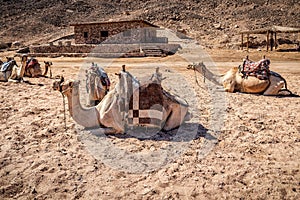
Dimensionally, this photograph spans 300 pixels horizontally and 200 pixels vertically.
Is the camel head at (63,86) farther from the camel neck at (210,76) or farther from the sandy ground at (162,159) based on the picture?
the camel neck at (210,76)

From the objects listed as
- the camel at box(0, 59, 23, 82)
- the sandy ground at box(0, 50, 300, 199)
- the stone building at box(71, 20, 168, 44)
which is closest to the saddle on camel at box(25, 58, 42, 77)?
the camel at box(0, 59, 23, 82)

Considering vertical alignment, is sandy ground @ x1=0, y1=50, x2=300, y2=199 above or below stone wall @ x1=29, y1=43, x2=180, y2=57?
below

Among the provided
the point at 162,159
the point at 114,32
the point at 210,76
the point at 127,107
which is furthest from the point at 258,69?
the point at 114,32

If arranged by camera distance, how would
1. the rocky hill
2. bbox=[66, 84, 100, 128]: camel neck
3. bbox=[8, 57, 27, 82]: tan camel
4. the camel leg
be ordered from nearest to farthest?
1. bbox=[66, 84, 100, 128]: camel neck
2. the camel leg
3. bbox=[8, 57, 27, 82]: tan camel
4. the rocky hill

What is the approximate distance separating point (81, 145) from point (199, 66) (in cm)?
569

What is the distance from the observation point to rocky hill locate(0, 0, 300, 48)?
4343cm

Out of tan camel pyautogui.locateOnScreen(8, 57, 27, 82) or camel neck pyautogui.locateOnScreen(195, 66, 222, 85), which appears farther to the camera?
tan camel pyautogui.locateOnScreen(8, 57, 27, 82)

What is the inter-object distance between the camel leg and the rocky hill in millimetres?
26420

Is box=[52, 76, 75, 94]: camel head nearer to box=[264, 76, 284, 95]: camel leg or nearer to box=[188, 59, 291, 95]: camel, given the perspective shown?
box=[188, 59, 291, 95]: camel

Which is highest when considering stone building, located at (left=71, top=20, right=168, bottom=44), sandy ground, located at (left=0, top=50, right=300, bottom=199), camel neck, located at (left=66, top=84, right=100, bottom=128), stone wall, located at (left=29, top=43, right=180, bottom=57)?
stone building, located at (left=71, top=20, right=168, bottom=44)

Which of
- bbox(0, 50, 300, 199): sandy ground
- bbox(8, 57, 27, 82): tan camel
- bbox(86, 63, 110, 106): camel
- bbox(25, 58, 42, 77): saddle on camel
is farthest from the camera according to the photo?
bbox(25, 58, 42, 77): saddle on camel

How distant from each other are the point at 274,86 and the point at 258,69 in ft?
2.22

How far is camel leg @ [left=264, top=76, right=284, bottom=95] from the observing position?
8742 mm

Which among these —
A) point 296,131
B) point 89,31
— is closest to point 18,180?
point 296,131
